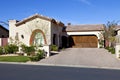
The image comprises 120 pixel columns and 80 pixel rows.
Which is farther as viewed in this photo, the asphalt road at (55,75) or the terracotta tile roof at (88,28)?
the terracotta tile roof at (88,28)

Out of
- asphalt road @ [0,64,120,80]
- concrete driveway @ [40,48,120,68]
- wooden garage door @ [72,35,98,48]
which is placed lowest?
asphalt road @ [0,64,120,80]

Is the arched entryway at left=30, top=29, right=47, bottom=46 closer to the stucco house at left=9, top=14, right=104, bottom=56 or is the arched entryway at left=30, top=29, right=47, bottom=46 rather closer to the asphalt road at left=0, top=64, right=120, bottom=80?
the stucco house at left=9, top=14, right=104, bottom=56

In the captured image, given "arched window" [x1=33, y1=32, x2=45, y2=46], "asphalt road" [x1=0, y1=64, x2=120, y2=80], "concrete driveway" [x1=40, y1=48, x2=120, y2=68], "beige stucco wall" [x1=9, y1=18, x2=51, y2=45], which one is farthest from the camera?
"arched window" [x1=33, y1=32, x2=45, y2=46]

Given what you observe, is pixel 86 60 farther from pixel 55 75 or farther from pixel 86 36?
pixel 86 36

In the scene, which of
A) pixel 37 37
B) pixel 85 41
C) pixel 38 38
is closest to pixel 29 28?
pixel 37 37

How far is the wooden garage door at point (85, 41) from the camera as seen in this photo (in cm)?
4209

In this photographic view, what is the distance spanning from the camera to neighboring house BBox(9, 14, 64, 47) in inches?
1437

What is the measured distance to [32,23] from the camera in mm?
37344

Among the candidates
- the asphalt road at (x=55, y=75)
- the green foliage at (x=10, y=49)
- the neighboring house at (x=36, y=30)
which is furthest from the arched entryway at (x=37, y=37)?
the asphalt road at (x=55, y=75)

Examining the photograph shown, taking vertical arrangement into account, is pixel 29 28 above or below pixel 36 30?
above

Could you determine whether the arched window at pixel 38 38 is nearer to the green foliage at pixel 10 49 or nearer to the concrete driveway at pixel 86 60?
the green foliage at pixel 10 49

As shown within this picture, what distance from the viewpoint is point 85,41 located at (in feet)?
139

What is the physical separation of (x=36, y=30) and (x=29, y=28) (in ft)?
3.68

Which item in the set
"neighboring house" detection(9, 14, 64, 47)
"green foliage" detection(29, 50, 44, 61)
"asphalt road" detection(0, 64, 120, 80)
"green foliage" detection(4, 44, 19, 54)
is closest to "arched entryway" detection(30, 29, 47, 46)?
"neighboring house" detection(9, 14, 64, 47)
